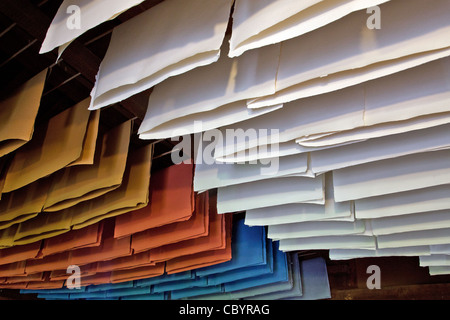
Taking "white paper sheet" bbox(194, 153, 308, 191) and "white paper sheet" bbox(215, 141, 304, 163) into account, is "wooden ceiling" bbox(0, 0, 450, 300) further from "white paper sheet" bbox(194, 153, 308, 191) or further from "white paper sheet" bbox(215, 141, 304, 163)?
"white paper sheet" bbox(215, 141, 304, 163)

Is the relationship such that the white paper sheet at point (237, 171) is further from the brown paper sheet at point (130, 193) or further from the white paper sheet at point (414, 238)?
the white paper sheet at point (414, 238)

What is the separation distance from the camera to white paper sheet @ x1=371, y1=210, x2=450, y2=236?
170 cm

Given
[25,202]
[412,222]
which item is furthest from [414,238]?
[25,202]

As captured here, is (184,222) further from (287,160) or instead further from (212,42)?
(212,42)

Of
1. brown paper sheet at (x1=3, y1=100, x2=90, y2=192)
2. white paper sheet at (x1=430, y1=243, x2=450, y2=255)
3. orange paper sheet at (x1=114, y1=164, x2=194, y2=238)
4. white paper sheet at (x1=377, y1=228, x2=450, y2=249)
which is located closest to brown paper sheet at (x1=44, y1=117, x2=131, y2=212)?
brown paper sheet at (x1=3, y1=100, x2=90, y2=192)

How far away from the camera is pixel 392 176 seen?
4.90ft

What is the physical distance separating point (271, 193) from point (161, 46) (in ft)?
2.46

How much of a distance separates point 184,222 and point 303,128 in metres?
0.94

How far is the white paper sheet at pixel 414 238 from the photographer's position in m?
1.81

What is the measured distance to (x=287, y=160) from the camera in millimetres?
1502

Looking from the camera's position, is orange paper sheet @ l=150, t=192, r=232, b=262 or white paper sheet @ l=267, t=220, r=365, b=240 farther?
orange paper sheet @ l=150, t=192, r=232, b=262

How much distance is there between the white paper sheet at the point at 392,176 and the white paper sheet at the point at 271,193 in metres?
0.08

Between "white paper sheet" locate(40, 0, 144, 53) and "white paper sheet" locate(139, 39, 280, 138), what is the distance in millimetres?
362
